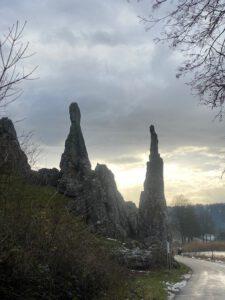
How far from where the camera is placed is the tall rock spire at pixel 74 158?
146 feet

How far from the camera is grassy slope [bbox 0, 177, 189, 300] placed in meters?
11.9

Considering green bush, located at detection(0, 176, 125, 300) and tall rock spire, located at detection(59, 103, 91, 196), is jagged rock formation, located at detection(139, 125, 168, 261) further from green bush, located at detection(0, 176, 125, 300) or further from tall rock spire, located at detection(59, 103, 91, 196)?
green bush, located at detection(0, 176, 125, 300)

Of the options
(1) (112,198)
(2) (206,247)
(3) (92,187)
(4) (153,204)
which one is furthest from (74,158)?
(2) (206,247)

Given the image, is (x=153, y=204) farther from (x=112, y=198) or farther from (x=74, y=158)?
(x=74, y=158)

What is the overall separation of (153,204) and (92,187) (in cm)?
1605

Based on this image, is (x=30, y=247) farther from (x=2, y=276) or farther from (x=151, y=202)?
(x=151, y=202)

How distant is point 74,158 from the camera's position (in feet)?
169

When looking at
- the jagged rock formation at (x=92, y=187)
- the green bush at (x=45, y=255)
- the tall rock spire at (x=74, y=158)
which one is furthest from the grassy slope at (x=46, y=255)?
the tall rock spire at (x=74, y=158)

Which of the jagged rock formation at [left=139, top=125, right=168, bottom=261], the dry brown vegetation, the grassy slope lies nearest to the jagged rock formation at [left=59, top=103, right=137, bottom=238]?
the jagged rock formation at [left=139, top=125, right=168, bottom=261]

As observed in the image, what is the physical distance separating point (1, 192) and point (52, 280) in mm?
2560

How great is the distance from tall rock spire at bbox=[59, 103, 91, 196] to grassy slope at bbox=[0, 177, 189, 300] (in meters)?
25.4

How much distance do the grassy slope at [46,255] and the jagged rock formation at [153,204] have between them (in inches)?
1191

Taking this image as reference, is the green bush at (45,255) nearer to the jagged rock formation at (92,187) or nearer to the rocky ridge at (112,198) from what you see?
the rocky ridge at (112,198)

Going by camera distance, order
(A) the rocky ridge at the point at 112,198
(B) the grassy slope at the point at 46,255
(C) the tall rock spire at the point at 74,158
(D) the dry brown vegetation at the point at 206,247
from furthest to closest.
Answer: (D) the dry brown vegetation at the point at 206,247 < (C) the tall rock spire at the point at 74,158 < (A) the rocky ridge at the point at 112,198 < (B) the grassy slope at the point at 46,255
